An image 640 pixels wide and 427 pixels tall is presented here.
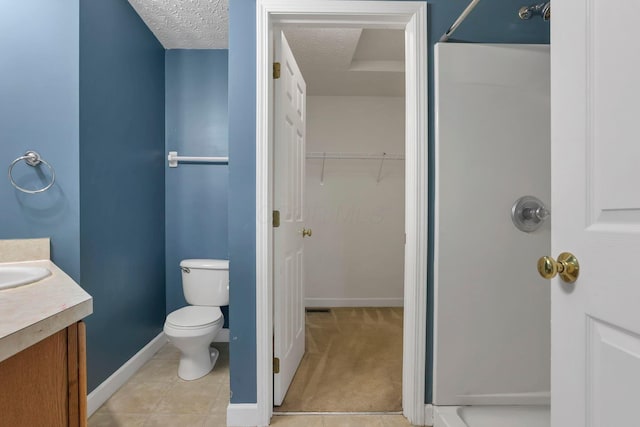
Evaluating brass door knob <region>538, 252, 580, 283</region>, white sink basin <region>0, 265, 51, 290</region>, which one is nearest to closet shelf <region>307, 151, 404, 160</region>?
white sink basin <region>0, 265, 51, 290</region>

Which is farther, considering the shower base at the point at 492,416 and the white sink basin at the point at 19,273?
the shower base at the point at 492,416

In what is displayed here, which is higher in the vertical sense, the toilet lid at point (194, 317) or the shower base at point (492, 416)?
the toilet lid at point (194, 317)

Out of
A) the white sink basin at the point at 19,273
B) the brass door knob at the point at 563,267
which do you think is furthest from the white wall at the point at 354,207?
the brass door knob at the point at 563,267

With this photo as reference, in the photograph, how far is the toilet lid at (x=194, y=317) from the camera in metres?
1.89

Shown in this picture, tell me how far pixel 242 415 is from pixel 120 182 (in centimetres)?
152

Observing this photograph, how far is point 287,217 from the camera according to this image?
182 cm

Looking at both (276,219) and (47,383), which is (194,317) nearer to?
(276,219)

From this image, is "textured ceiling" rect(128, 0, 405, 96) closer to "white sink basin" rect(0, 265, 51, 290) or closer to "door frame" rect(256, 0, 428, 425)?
"door frame" rect(256, 0, 428, 425)

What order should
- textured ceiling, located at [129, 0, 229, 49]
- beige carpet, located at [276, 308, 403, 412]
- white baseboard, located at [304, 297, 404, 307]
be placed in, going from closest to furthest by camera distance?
beige carpet, located at [276, 308, 403, 412]
textured ceiling, located at [129, 0, 229, 49]
white baseboard, located at [304, 297, 404, 307]

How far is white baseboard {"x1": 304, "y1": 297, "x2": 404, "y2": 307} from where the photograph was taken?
346cm

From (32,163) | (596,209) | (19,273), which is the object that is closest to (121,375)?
(19,273)

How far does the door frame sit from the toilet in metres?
0.58

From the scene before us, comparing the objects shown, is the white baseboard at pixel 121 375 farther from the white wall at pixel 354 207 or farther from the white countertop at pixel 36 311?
the white wall at pixel 354 207

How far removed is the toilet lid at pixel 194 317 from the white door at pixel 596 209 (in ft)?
5.81
